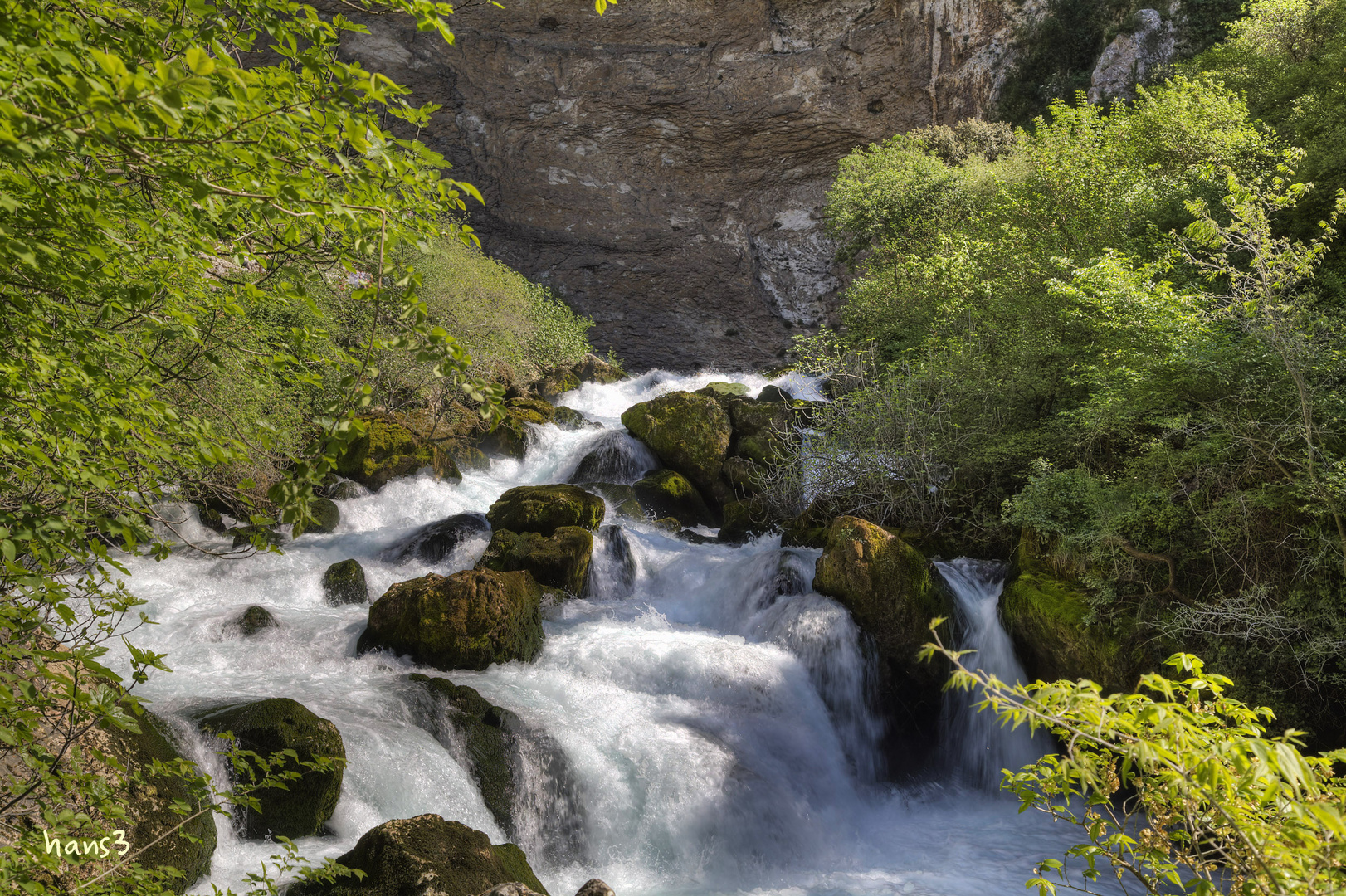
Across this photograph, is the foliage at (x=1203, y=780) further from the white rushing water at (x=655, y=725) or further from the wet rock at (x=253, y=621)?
the wet rock at (x=253, y=621)

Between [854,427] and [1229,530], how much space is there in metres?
5.34

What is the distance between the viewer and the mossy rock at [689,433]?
50.9 ft

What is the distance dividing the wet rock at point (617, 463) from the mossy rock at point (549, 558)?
4877 mm

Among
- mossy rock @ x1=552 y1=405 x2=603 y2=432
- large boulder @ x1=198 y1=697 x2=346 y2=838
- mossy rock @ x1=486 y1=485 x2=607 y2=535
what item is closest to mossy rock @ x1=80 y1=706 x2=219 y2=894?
large boulder @ x1=198 y1=697 x2=346 y2=838

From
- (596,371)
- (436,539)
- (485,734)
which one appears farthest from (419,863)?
(596,371)

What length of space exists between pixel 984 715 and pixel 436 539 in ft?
27.4

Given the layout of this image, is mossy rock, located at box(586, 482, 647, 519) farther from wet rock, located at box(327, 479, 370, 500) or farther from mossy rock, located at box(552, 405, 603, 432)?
mossy rock, located at box(552, 405, 603, 432)

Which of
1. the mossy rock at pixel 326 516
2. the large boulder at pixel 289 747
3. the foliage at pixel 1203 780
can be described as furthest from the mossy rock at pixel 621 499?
the foliage at pixel 1203 780

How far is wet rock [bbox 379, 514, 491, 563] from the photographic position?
Result: 11586 millimetres

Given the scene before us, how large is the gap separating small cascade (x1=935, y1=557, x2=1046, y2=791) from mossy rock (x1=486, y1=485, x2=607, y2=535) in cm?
577

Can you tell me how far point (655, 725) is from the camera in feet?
25.2

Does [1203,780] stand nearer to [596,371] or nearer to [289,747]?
[289,747]

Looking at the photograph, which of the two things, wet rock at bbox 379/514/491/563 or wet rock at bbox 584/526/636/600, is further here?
wet rock at bbox 379/514/491/563

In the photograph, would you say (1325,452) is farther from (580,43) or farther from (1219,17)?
(580,43)
